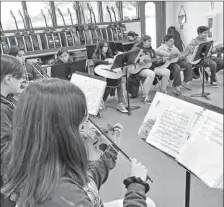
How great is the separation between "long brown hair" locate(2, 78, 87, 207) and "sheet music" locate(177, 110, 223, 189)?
0.40 meters

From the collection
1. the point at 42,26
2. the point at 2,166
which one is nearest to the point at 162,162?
the point at 2,166

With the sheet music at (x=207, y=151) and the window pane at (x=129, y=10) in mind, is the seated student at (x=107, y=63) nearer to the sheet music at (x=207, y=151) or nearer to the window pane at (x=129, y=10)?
the sheet music at (x=207, y=151)

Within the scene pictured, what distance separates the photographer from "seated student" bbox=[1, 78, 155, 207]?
754 millimetres

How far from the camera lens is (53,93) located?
31.1 inches

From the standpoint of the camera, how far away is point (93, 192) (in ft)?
3.12

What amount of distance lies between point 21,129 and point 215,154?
62cm

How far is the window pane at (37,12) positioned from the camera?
20.4 ft

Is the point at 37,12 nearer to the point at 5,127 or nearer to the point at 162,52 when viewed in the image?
the point at 162,52

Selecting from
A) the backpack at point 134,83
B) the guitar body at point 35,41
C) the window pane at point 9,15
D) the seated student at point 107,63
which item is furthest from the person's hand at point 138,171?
the window pane at point 9,15

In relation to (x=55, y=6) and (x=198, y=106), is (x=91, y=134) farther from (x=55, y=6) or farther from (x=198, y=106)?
(x=55, y=6)

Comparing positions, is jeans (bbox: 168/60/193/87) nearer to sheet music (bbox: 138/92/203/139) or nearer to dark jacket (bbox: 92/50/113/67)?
dark jacket (bbox: 92/50/113/67)

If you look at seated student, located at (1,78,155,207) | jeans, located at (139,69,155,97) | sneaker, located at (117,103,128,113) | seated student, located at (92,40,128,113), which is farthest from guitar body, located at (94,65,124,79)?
seated student, located at (1,78,155,207)

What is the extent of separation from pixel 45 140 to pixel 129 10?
7215 mm

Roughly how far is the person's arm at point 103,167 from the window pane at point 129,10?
661cm
